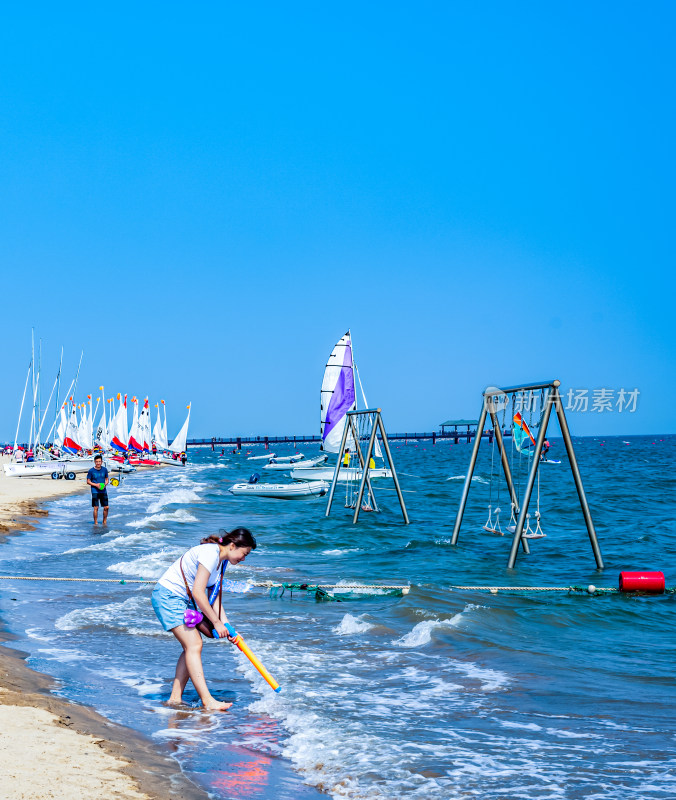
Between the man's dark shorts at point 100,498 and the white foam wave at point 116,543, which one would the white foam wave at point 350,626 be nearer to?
the white foam wave at point 116,543

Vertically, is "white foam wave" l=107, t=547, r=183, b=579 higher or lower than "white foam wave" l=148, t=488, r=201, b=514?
higher

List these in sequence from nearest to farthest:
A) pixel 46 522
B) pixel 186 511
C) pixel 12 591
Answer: pixel 12 591
pixel 46 522
pixel 186 511

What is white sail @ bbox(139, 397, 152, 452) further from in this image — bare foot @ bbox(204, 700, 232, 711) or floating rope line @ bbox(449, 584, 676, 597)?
bare foot @ bbox(204, 700, 232, 711)

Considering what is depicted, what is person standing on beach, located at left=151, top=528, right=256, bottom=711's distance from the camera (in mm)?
6316

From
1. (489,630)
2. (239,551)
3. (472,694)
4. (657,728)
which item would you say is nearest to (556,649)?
(489,630)

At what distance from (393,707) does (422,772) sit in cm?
166

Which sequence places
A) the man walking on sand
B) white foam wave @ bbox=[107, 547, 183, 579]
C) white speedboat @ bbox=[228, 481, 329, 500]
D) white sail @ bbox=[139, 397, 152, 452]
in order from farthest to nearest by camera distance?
white sail @ bbox=[139, 397, 152, 452], white speedboat @ bbox=[228, 481, 329, 500], the man walking on sand, white foam wave @ bbox=[107, 547, 183, 579]

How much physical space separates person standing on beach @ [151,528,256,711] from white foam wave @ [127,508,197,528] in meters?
18.3

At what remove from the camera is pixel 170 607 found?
649 cm

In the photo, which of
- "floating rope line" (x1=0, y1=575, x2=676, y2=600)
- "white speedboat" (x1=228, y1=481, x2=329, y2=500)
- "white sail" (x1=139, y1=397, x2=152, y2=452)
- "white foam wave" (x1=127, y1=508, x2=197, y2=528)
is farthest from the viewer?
"white sail" (x1=139, y1=397, x2=152, y2=452)

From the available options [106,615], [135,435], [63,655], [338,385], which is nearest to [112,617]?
[106,615]

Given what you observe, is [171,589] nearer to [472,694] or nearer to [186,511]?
[472,694]

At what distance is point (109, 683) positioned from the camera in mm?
7684

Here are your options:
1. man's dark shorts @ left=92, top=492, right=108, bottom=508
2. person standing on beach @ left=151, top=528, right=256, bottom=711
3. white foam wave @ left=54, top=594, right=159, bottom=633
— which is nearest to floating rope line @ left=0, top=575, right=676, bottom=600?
white foam wave @ left=54, top=594, right=159, bottom=633
